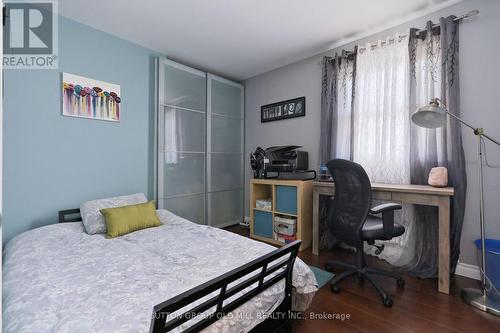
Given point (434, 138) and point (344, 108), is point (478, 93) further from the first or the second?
point (344, 108)

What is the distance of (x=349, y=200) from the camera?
203cm

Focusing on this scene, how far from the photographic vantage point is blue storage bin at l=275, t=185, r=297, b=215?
117 inches

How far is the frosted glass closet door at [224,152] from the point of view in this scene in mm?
3750

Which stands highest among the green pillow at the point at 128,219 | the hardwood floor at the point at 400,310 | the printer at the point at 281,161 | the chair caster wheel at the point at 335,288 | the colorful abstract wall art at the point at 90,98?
the colorful abstract wall art at the point at 90,98

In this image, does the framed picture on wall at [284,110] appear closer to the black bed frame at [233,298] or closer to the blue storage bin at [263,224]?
the blue storage bin at [263,224]

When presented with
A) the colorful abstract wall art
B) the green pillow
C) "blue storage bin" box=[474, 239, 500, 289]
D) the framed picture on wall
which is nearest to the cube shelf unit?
the framed picture on wall

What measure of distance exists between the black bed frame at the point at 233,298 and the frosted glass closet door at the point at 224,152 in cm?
242

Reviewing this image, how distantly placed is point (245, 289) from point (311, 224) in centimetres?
202

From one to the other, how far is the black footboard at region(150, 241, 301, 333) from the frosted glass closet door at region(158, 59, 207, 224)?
2.16 meters


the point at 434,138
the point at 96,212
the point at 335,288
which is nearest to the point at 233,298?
the point at 335,288

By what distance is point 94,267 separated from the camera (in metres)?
1.46

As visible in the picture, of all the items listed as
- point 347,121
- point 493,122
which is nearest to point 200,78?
point 347,121

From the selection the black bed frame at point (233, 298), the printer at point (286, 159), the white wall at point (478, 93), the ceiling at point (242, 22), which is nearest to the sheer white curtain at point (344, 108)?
the ceiling at point (242, 22)

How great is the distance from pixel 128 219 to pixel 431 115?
2845 mm
